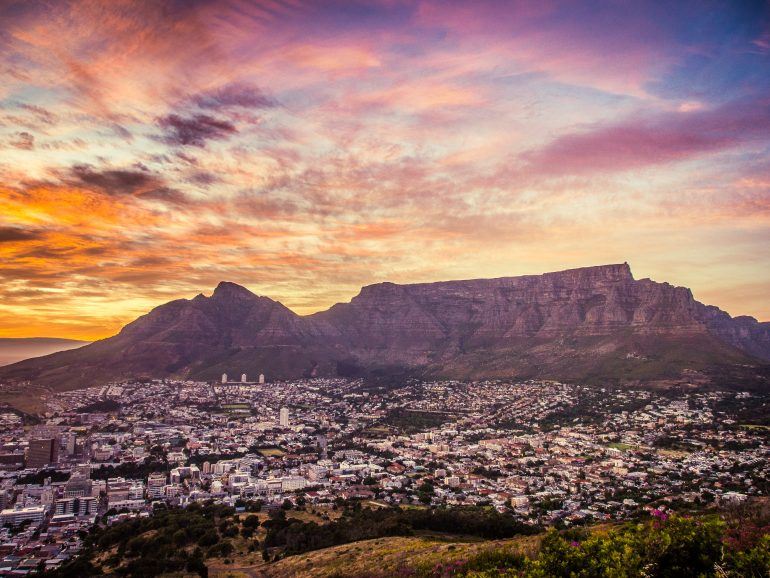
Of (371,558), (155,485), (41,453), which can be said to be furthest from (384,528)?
(41,453)

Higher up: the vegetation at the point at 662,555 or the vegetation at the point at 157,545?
the vegetation at the point at 662,555

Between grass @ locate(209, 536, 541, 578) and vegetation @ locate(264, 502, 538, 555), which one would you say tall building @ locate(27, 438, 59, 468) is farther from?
grass @ locate(209, 536, 541, 578)

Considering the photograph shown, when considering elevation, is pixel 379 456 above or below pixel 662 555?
below

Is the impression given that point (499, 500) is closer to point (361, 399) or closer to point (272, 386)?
point (361, 399)

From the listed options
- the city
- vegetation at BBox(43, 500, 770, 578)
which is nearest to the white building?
the city

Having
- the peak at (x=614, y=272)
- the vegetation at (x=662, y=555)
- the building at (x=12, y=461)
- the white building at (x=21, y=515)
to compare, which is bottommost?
the white building at (x=21, y=515)

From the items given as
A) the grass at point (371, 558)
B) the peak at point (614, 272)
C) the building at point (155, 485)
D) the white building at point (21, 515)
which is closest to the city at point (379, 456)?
the white building at point (21, 515)

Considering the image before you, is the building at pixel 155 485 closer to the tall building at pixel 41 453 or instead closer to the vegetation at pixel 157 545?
the vegetation at pixel 157 545

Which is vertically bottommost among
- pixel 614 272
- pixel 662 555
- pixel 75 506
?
pixel 75 506

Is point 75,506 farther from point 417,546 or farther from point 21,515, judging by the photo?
point 417,546
